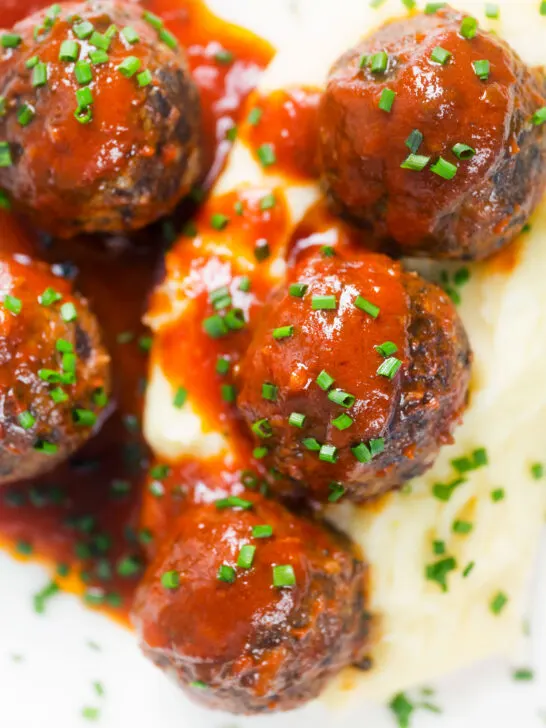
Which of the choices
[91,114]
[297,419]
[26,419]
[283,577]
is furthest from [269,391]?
[91,114]

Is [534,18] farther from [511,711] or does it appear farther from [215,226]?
[511,711]

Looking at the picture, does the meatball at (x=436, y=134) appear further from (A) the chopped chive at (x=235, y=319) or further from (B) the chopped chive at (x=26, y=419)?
(B) the chopped chive at (x=26, y=419)

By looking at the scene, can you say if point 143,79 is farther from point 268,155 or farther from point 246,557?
point 246,557

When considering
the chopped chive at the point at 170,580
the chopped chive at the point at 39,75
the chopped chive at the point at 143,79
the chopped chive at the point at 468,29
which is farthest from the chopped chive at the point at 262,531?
the chopped chive at the point at 468,29

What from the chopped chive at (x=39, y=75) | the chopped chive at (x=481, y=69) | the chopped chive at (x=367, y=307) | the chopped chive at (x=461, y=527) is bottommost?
the chopped chive at (x=461, y=527)

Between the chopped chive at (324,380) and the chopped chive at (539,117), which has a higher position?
the chopped chive at (539,117)

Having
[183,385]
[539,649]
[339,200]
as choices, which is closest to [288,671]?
[183,385]

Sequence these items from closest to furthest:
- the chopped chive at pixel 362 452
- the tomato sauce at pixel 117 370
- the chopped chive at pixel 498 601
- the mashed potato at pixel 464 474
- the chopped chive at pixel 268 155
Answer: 1. the chopped chive at pixel 362 452
2. the mashed potato at pixel 464 474
3. the chopped chive at pixel 268 155
4. the chopped chive at pixel 498 601
5. the tomato sauce at pixel 117 370
